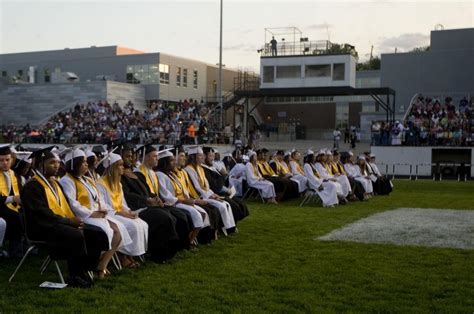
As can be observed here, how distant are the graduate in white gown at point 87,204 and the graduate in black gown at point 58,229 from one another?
0.44ft

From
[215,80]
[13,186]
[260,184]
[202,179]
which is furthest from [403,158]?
[215,80]

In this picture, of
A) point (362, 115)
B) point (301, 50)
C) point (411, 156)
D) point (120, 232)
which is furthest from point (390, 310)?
point (362, 115)

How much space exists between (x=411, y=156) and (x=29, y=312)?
26170 millimetres

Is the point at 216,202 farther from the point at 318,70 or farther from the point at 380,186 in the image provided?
the point at 318,70

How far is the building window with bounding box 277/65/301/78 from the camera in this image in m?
43.2

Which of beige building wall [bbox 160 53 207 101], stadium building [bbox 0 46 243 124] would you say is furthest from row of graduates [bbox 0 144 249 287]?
beige building wall [bbox 160 53 207 101]

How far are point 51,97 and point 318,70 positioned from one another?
2197 centimetres

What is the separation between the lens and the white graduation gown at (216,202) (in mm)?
10352

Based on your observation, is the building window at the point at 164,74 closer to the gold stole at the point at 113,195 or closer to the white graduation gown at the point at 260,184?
the white graduation gown at the point at 260,184

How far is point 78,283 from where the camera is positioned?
22.9 feet

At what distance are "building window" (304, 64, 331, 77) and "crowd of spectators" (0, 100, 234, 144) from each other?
7775mm

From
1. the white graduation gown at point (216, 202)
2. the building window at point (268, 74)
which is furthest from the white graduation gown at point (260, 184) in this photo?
the building window at point (268, 74)

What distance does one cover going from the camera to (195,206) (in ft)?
31.6

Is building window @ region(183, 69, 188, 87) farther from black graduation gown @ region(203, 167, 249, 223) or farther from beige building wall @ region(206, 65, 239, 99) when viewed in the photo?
black graduation gown @ region(203, 167, 249, 223)
